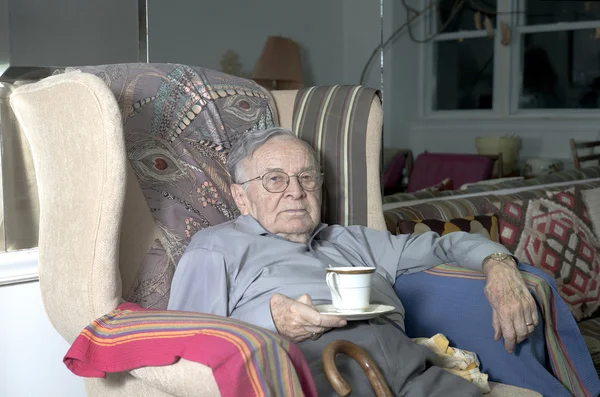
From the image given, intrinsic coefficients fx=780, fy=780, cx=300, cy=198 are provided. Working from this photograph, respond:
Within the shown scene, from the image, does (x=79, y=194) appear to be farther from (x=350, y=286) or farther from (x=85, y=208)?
(x=350, y=286)

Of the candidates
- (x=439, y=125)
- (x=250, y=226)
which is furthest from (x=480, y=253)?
(x=439, y=125)

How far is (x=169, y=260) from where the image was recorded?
170cm

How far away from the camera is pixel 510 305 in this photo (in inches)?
64.0

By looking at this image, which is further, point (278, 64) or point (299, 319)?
point (278, 64)

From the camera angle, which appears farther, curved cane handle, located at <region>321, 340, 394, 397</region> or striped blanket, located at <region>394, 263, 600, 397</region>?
striped blanket, located at <region>394, 263, 600, 397</region>

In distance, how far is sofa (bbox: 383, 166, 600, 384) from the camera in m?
2.65

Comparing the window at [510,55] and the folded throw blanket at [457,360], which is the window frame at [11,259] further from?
the window at [510,55]

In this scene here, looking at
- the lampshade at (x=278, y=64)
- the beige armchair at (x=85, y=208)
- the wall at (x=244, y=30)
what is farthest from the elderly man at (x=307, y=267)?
the lampshade at (x=278, y=64)

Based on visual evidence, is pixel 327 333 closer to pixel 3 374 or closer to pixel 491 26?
pixel 3 374

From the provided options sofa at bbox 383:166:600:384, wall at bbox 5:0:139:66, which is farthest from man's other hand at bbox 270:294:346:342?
wall at bbox 5:0:139:66

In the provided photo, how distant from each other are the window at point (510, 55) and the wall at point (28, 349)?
19.2ft

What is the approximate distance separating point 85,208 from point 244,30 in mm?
2844

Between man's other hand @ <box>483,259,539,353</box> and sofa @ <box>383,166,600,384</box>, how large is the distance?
2.63 feet

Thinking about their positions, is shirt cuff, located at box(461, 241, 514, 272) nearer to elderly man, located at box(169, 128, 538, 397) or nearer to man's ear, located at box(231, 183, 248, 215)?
elderly man, located at box(169, 128, 538, 397)
